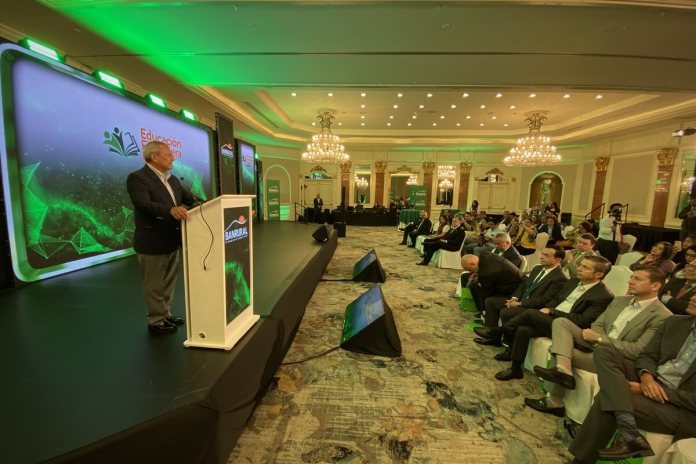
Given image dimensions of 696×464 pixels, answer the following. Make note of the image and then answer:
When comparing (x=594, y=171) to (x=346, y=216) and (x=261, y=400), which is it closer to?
(x=346, y=216)

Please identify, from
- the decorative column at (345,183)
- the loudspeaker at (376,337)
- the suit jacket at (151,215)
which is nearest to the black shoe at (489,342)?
the loudspeaker at (376,337)

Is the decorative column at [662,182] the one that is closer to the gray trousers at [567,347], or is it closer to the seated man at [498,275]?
the seated man at [498,275]

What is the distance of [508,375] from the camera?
8.72ft

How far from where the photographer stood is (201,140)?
23.4 ft

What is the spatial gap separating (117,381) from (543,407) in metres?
2.90

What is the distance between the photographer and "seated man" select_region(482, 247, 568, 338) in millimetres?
2857

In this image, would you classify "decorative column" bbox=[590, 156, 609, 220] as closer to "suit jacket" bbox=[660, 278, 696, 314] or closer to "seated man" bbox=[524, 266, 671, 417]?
"suit jacket" bbox=[660, 278, 696, 314]

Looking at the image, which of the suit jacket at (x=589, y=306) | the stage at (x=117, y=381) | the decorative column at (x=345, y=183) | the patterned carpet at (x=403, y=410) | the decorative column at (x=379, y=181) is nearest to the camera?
the stage at (x=117, y=381)

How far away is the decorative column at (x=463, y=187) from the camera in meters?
14.6

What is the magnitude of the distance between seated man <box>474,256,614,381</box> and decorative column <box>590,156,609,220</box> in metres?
11.6

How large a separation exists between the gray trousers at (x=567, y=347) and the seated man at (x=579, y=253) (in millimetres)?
1298

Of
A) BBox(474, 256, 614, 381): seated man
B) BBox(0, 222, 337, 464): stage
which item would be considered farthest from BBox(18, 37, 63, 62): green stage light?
BBox(474, 256, 614, 381): seated man

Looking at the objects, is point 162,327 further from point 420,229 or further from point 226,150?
point 420,229

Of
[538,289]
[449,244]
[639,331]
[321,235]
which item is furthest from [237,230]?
[449,244]
